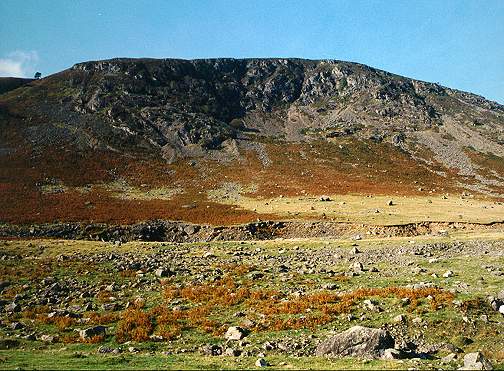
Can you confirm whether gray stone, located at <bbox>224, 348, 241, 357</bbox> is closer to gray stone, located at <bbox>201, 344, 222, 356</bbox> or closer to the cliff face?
gray stone, located at <bbox>201, 344, 222, 356</bbox>

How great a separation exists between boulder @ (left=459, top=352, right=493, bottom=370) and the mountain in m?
46.4

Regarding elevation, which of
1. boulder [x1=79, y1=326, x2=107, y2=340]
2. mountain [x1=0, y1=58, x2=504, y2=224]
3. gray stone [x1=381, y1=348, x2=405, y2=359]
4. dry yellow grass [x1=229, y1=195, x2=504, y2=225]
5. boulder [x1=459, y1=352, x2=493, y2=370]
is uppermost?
mountain [x1=0, y1=58, x2=504, y2=224]

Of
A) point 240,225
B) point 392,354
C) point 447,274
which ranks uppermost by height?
point 447,274

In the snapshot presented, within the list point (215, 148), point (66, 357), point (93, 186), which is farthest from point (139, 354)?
point (215, 148)

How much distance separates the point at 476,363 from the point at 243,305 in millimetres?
12622

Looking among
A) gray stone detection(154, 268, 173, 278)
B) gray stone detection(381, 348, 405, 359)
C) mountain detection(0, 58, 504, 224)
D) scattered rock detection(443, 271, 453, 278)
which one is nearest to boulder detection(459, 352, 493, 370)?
gray stone detection(381, 348, 405, 359)

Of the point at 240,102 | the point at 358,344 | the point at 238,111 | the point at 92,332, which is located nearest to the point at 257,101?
the point at 240,102

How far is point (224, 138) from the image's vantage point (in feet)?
411

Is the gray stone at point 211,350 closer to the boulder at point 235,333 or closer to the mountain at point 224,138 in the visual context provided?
the boulder at point 235,333

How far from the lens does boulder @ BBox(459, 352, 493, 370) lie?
13.2 meters

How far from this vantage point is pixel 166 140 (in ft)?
391

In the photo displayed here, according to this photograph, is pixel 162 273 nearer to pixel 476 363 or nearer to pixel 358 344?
pixel 358 344

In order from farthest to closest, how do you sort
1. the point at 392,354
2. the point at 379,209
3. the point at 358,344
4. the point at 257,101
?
the point at 257,101
the point at 379,209
the point at 358,344
the point at 392,354

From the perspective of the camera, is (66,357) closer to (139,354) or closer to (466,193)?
(139,354)
